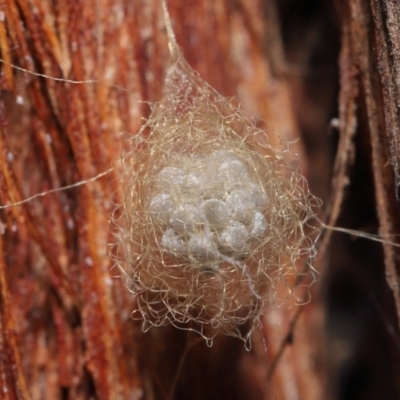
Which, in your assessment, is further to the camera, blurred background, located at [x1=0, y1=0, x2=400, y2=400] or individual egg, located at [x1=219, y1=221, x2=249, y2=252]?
blurred background, located at [x1=0, y1=0, x2=400, y2=400]

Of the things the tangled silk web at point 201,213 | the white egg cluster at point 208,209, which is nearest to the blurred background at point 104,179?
the tangled silk web at point 201,213

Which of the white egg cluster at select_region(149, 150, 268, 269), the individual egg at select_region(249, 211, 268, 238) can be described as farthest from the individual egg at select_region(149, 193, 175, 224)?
the individual egg at select_region(249, 211, 268, 238)

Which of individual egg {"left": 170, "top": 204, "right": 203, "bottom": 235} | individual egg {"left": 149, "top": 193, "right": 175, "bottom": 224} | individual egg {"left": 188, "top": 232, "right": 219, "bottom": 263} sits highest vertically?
individual egg {"left": 149, "top": 193, "right": 175, "bottom": 224}

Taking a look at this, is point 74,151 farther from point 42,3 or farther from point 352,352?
point 352,352

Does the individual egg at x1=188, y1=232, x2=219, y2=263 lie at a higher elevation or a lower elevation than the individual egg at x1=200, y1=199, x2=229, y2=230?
lower

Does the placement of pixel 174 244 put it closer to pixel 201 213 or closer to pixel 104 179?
pixel 201 213

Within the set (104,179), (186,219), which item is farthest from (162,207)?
(104,179)

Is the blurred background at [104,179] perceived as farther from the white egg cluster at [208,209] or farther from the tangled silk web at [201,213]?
the white egg cluster at [208,209]

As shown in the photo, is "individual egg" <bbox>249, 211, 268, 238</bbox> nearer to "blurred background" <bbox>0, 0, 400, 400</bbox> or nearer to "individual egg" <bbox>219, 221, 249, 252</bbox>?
"individual egg" <bbox>219, 221, 249, 252</bbox>

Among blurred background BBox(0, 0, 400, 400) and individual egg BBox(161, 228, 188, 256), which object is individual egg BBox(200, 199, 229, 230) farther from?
blurred background BBox(0, 0, 400, 400)
